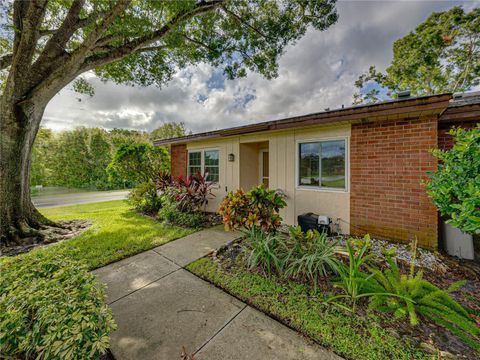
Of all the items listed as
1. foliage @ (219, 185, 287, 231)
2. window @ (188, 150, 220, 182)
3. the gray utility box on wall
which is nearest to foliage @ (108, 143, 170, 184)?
window @ (188, 150, 220, 182)

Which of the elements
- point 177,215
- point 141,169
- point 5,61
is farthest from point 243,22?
point 141,169

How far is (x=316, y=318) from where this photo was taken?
2.20m

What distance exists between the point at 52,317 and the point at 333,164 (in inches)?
214

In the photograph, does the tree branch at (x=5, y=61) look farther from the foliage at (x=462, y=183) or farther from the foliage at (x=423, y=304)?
the foliage at (x=462, y=183)

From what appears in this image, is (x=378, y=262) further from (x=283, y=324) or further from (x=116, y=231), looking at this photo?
(x=116, y=231)

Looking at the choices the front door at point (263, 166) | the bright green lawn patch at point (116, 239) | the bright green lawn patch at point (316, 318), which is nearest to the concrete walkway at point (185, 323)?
the bright green lawn patch at point (316, 318)

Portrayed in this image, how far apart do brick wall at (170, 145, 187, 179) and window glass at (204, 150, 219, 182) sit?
4.34 ft

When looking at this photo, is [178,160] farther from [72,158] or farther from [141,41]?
[72,158]

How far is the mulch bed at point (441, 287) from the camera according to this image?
1843mm

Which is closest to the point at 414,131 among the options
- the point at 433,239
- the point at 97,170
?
the point at 433,239

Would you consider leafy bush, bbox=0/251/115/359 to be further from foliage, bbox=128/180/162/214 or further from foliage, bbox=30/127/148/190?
foliage, bbox=30/127/148/190

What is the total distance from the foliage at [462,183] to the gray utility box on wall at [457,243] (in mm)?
1161

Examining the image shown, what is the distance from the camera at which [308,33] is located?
6.64 m

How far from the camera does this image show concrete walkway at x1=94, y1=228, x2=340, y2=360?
183cm
